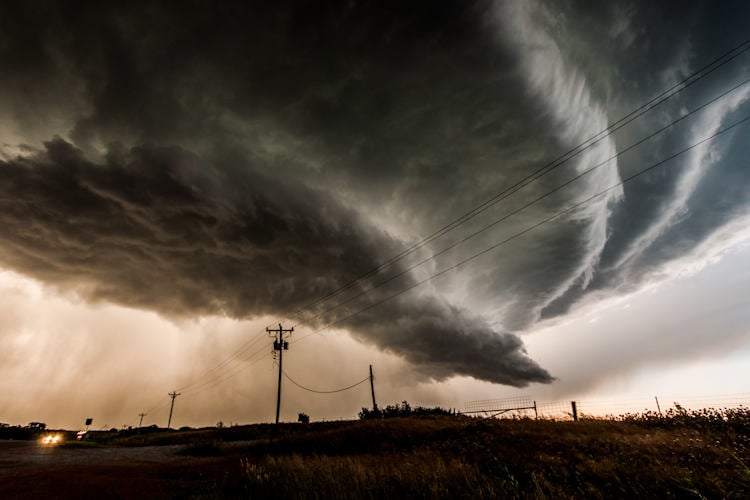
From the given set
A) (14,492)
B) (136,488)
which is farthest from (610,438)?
(14,492)

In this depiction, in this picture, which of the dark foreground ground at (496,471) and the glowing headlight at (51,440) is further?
the glowing headlight at (51,440)

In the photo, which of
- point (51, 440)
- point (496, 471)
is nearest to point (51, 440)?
point (51, 440)

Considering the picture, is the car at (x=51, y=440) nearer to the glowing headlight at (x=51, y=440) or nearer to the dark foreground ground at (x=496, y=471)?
the glowing headlight at (x=51, y=440)

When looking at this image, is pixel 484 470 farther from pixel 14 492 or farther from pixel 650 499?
pixel 14 492

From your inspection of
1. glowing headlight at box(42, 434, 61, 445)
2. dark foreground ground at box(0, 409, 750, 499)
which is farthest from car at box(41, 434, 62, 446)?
dark foreground ground at box(0, 409, 750, 499)

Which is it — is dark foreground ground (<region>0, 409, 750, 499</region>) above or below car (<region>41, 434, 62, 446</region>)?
above

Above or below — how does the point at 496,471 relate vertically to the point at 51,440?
above

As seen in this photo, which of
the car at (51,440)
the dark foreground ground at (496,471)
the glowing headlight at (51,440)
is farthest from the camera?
the glowing headlight at (51,440)

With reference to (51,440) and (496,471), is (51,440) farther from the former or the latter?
(496,471)

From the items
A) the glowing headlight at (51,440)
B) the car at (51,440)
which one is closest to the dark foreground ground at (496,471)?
the car at (51,440)

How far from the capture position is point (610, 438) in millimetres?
14055

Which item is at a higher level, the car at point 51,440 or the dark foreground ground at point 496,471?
the dark foreground ground at point 496,471

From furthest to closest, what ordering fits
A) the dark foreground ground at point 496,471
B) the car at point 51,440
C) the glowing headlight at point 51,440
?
1. the glowing headlight at point 51,440
2. the car at point 51,440
3. the dark foreground ground at point 496,471

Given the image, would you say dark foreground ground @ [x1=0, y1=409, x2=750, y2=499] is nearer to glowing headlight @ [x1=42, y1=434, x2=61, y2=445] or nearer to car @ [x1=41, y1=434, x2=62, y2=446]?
car @ [x1=41, y1=434, x2=62, y2=446]
